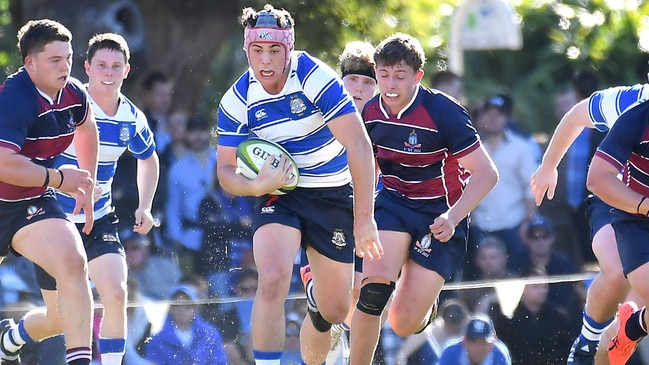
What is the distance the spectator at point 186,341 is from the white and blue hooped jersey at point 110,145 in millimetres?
1153

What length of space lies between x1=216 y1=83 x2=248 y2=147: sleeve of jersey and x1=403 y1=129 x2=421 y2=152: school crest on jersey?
109 centimetres

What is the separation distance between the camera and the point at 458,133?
786cm

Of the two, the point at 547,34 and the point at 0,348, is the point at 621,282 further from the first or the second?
the point at 547,34

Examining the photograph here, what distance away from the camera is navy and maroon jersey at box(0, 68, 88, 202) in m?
7.20

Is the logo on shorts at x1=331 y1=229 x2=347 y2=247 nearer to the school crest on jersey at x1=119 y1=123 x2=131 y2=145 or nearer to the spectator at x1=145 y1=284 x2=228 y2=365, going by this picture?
the school crest on jersey at x1=119 y1=123 x2=131 y2=145

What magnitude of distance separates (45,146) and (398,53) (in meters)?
2.09

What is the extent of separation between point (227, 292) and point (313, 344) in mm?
2313

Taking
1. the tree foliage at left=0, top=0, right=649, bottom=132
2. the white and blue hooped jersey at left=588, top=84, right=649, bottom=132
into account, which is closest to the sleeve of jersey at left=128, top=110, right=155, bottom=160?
the tree foliage at left=0, top=0, right=649, bottom=132

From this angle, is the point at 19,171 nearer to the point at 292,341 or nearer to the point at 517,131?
the point at 292,341

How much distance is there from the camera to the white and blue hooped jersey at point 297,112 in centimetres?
721

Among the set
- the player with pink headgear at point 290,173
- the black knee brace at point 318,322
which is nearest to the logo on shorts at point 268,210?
the player with pink headgear at point 290,173

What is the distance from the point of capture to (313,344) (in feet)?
26.3

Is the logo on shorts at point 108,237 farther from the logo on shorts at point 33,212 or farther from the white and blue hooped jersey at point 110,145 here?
the logo on shorts at point 33,212

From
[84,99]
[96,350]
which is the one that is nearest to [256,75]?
[84,99]
